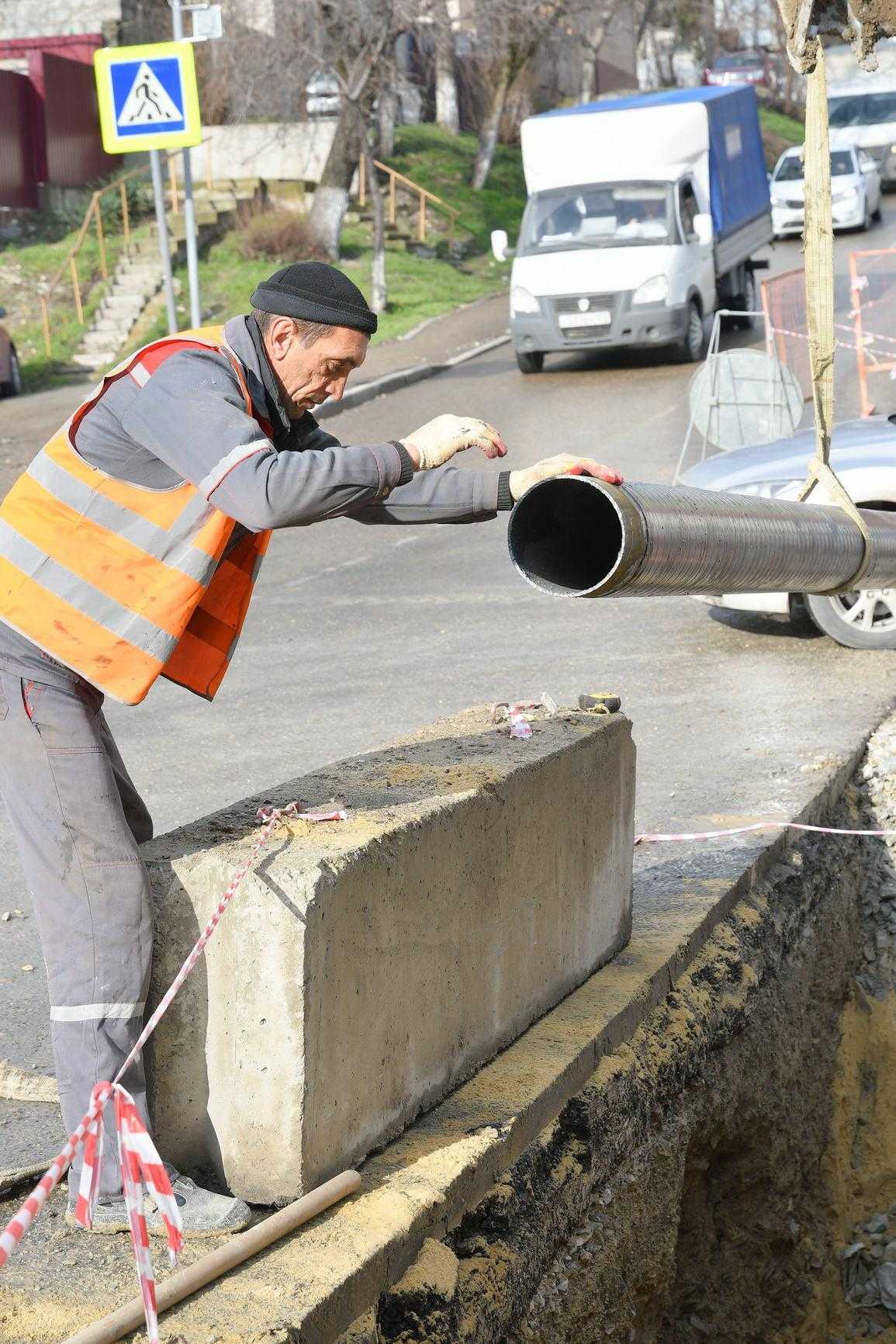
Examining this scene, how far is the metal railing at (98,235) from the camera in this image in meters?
23.4

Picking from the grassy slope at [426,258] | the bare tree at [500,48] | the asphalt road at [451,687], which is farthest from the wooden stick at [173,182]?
the asphalt road at [451,687]

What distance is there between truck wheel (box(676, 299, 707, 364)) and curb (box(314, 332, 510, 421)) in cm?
320

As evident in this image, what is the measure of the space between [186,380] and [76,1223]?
1847mm

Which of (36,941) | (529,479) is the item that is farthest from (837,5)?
(36,941)

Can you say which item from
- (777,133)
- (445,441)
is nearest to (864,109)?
(777,133)

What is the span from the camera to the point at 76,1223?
3.46 meters

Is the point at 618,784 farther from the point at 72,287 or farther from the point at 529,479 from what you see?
the point at 72,287

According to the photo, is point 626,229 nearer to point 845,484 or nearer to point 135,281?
point 135,281

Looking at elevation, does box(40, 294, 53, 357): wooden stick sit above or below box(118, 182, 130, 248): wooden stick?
below

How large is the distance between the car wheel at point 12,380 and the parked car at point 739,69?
33.9m

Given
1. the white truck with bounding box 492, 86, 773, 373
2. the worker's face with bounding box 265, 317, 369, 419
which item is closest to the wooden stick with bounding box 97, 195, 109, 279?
the white truck with bounding box 492, 86, 773, 373

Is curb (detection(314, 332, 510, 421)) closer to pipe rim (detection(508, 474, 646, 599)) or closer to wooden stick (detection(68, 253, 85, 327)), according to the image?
wooden stick (detection(68, 253, 85, 327))

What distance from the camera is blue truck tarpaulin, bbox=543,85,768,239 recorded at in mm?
21188

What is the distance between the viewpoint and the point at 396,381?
20219 millimetres
